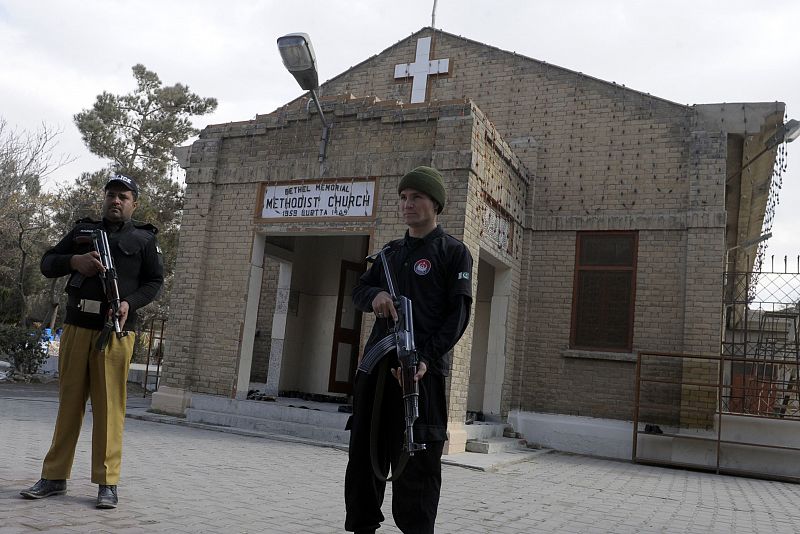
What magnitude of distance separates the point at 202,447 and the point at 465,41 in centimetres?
927

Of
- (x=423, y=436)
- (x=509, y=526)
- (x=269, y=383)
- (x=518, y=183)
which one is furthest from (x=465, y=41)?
(x=423, y=436)

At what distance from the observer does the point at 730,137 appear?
11484 mm

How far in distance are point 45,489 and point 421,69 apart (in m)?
11.0

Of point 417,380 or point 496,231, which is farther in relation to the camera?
point 496,231

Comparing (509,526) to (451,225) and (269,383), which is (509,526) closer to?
(451,225)

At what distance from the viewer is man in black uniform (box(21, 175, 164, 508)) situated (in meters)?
4.25

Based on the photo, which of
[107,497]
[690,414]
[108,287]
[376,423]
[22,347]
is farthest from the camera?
[22,347]

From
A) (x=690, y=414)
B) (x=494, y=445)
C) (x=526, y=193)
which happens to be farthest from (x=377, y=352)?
(x=526, y=193)

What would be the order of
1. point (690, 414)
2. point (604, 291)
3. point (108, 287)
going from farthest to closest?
point (604, 291) → point (690, 414) → point (108, 287)

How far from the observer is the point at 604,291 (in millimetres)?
11516

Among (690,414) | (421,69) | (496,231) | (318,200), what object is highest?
(421,69)

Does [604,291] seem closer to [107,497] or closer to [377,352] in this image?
[377,352]

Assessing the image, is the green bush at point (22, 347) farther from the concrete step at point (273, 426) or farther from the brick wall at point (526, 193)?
the concrete step at point (273, 426)

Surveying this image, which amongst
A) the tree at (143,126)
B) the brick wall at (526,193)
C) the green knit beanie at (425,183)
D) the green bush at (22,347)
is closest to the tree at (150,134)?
the tree at (143,126)
